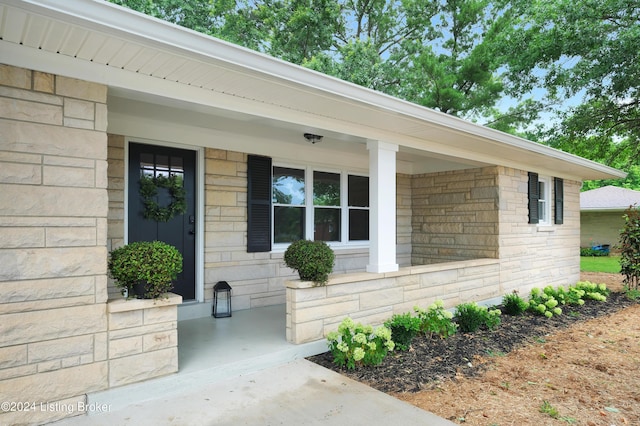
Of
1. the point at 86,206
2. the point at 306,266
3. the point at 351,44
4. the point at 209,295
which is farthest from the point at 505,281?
the point at 351,44

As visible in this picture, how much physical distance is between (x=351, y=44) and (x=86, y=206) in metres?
11.3

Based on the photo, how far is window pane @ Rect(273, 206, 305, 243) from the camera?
19.1 feet

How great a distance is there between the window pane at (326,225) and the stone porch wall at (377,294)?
177 centimetres

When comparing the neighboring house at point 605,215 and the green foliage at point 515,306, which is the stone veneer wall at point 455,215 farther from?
the neighboring house at point 605,215

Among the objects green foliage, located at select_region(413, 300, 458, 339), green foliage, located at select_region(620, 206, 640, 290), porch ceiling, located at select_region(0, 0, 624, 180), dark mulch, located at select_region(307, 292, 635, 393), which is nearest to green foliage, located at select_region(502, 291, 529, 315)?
dark mulch, located at select_region(307, 292, 635, 393)

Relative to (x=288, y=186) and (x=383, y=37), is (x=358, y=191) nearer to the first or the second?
(x=288, y=186)

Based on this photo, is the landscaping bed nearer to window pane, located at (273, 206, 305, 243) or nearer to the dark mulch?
the dark mulch

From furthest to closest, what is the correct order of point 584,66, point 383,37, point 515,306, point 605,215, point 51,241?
point 605,215, point 383,37, point 584,66, point 515,306, point 51,241

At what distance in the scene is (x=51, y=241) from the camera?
267cm

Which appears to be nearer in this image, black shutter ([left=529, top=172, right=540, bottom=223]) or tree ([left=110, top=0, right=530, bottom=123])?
black shutter ([left=529, top=172, right=540, bottom=223])

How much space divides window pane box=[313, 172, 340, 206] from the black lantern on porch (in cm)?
202

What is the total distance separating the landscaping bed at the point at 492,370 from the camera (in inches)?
116

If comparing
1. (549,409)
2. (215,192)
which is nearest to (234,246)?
(215,192)

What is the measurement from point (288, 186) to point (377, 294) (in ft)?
7.30
